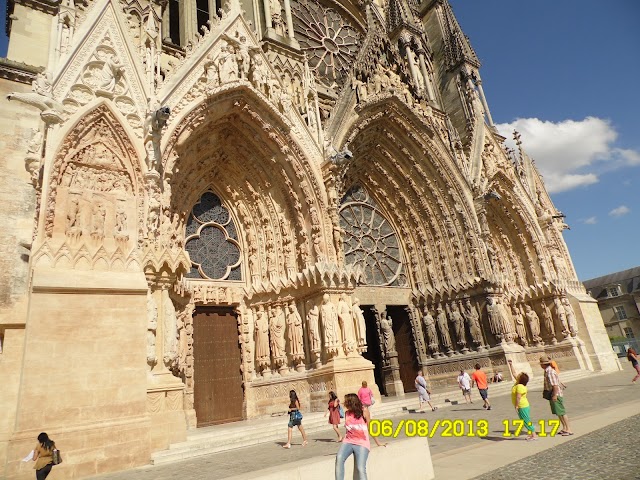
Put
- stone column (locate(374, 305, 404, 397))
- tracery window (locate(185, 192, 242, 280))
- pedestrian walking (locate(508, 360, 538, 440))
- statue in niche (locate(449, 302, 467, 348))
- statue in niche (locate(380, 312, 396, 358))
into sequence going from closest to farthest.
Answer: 1. pedestrian walking (locate(508, 360, 538, 440))
2. tracery window (locate(185, 192, 242, 280))
3. stone column (locate(374, 305, 404, 397))
4. statue in niche (locate(380, 312, 396, 358))
5. statue in niche (locate(449, 302, 467, 348))

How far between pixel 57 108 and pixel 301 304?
7.33 meters

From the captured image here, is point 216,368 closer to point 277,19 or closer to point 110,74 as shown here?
point 110,74

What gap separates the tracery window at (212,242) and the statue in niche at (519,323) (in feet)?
39.7

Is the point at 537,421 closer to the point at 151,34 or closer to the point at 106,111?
the point at 106,111

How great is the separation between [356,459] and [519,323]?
643 inches

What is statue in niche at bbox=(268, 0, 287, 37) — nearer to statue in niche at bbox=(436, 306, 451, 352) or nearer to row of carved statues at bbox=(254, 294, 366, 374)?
row of carved statues at bbox=(254, 294, 366, 374)

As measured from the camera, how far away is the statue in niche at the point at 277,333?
11.4 m

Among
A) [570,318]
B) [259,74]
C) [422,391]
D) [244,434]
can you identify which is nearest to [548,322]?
[570,318]

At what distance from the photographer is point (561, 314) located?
57.0 feet

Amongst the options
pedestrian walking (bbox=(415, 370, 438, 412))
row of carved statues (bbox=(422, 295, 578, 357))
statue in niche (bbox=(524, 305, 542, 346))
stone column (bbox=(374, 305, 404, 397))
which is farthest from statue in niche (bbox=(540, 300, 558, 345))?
pedestrian walking (bbox=(415, 370, 438, 412))

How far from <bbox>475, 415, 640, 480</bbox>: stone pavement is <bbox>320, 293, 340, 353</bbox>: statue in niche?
19.7 ft

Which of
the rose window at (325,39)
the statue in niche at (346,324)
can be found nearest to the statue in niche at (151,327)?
the statue in niche at (346,324)

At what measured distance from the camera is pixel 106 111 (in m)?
8.88

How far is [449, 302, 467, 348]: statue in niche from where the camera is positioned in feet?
49.4
